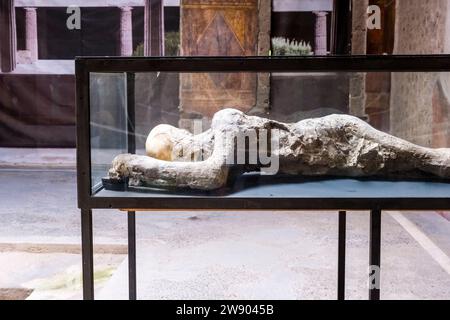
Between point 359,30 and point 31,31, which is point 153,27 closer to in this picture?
point 31,31

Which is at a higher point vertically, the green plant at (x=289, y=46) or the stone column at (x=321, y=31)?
the stone column at (x=321, y=31)

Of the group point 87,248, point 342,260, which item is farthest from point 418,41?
point 87,248

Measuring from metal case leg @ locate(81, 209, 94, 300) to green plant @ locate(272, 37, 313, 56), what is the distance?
16.4 feet

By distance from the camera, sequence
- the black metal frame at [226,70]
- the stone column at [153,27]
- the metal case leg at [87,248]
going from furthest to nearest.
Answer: the stone column at [153,27] < the metal case leg at [87,248] < the black metal frame at [226,70]

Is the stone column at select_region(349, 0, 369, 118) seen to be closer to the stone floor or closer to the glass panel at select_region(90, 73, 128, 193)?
the stone floor

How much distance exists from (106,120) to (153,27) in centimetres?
491

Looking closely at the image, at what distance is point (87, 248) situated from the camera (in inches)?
70.9

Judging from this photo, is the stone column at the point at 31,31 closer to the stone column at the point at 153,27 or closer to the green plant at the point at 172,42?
the stone column at the point at 153,27

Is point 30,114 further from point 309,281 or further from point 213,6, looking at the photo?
point 309,281

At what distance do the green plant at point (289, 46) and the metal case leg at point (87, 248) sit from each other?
4.99 metres

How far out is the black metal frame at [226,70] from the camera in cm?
166

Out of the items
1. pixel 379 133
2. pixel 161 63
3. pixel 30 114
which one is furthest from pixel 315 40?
pixel 161 63

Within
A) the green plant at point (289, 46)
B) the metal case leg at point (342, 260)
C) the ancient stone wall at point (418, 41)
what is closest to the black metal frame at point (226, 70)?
the metal case leg at point (342, 260)
